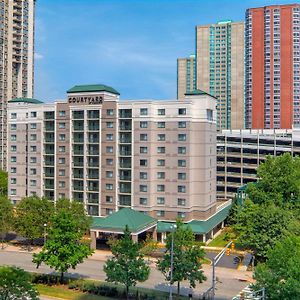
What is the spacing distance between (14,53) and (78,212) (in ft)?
240

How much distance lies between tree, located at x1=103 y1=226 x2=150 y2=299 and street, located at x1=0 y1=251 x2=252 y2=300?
A: 7.46 meters

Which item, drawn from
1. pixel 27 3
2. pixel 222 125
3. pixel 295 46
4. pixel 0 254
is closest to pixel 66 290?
pixel 0 254

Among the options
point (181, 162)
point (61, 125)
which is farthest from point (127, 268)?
point (61, 125)

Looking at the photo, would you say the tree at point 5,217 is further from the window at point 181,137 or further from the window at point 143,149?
the window at point 181,137

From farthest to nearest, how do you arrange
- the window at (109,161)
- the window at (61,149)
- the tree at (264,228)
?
the window at (61,149) < the window at (109,161) < the tree at (264,228)

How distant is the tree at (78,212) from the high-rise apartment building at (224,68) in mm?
111983

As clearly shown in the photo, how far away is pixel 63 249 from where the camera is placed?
151 feet

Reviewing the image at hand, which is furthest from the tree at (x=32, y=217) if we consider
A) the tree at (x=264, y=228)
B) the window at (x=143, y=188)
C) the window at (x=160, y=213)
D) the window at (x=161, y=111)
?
the tree at (x=264, y=228)

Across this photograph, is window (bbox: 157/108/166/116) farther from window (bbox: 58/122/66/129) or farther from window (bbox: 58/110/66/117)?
window (bbox: 58/122/66/129)

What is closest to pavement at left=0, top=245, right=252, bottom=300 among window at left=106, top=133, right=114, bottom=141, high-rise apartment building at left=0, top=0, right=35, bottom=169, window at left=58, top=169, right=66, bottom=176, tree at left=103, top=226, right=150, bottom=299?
tree at left=103, top=226, right=150, bottom=299

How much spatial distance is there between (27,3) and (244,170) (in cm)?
7852

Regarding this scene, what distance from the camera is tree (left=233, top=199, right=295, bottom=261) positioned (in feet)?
177

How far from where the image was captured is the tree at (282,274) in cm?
3154

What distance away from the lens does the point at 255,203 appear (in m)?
64.5
